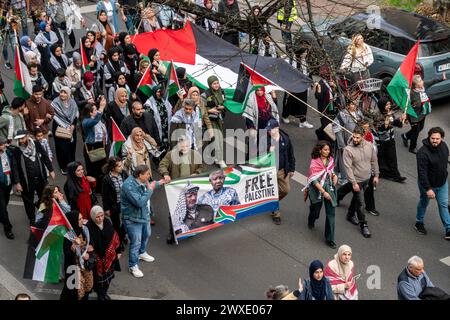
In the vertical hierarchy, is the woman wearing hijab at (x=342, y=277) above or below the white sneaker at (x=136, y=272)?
above

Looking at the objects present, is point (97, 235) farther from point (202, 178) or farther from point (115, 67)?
point (115, 67)

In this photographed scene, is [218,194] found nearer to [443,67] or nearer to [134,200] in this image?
[134,200]

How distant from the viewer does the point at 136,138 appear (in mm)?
11414

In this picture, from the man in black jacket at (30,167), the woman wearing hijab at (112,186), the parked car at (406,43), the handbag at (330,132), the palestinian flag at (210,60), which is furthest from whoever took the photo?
the parked car at (406,43)

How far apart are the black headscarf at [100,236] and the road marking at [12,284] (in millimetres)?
1166

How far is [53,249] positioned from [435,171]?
5288mm

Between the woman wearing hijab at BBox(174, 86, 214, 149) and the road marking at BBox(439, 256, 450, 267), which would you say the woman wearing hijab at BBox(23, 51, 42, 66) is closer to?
the woman wearing hijab at BBox(174, 86, 214, 149)

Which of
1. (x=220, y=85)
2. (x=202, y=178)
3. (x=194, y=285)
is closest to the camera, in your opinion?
(x=194, y=285)

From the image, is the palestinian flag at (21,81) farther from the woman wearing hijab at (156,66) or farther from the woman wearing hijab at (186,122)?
the woman wearing hijab at (186,122)

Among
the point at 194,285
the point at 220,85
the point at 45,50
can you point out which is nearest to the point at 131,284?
the point at 194,285

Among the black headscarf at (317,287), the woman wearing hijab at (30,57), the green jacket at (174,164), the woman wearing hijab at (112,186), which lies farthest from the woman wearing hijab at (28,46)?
the black headscarf at (317,287)

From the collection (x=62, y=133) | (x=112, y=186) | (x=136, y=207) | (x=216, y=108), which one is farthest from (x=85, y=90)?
(x=136, y=207)

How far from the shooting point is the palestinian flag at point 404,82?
1292 cm

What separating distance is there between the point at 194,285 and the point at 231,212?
1.43 m
